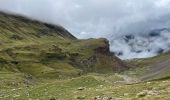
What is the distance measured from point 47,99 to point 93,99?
9.80 metres

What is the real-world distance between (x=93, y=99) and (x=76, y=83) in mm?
32828

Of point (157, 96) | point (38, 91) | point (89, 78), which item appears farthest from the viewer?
point (89, 78)

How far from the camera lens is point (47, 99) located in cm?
6344

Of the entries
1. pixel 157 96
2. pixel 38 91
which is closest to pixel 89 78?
pixel 38 91

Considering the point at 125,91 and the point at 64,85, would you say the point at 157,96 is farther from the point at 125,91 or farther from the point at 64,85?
the point at 64,85

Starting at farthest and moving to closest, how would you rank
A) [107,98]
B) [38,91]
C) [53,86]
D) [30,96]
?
[53,86] → [38,91] → [30,96] → [107,98]

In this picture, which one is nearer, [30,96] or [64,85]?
[30,96]

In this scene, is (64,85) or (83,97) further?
(64,85)

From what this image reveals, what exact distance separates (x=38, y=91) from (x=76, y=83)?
12868 millimetres

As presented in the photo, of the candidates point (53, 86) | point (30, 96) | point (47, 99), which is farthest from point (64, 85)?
point (47, 99)

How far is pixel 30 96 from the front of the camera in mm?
70375

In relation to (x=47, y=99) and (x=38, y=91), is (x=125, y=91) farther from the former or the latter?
(x=38, y=91)

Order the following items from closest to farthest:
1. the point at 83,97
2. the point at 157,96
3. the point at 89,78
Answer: the point at 157,96 → the point at 83,97 → the point at 89,78

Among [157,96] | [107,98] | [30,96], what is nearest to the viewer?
[157,96]
